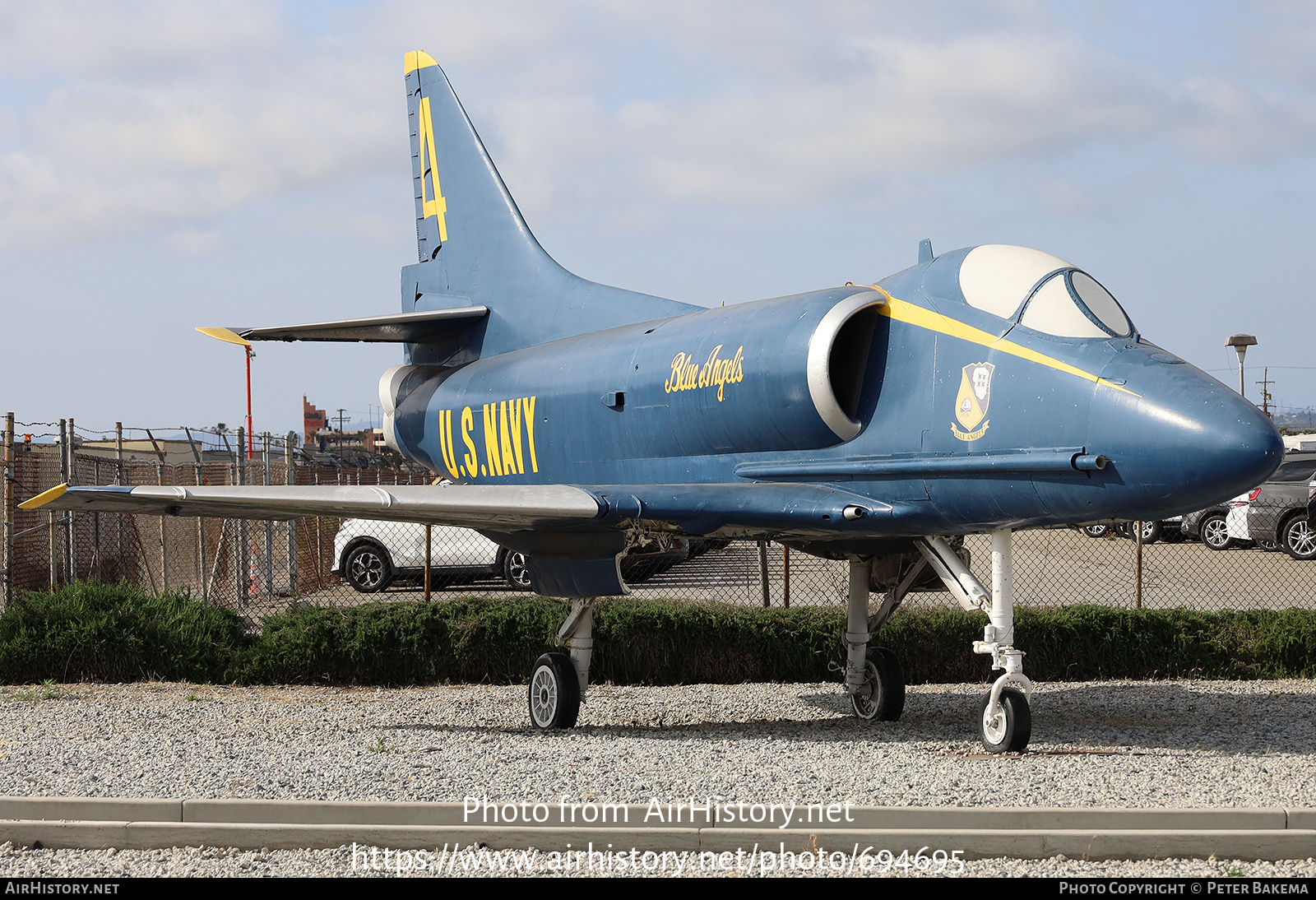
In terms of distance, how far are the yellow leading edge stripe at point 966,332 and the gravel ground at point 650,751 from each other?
2369 millimetres

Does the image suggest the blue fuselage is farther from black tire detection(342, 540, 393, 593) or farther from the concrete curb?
black tire detection(342, 540, 393, 593)

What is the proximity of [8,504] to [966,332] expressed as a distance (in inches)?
413

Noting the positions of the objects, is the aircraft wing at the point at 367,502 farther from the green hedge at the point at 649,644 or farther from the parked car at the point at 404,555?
the parked car at the point at 404,555

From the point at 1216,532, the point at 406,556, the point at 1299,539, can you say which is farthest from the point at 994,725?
the point at 1216,532

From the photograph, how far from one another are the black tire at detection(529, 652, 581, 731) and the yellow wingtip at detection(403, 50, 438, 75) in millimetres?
7379

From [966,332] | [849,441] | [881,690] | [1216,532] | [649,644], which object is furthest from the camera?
[1216,532]

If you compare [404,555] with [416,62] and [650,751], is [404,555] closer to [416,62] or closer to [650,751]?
[416,62]

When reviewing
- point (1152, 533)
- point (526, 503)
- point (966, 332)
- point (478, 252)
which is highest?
point (478, 252)

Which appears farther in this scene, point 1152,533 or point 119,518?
point 1152,533

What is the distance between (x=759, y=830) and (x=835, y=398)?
3.30 m

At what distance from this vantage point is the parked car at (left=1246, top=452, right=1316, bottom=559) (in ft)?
77.6

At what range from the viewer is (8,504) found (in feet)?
41.5

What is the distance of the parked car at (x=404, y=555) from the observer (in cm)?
1989

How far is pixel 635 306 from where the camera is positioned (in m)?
11.1
